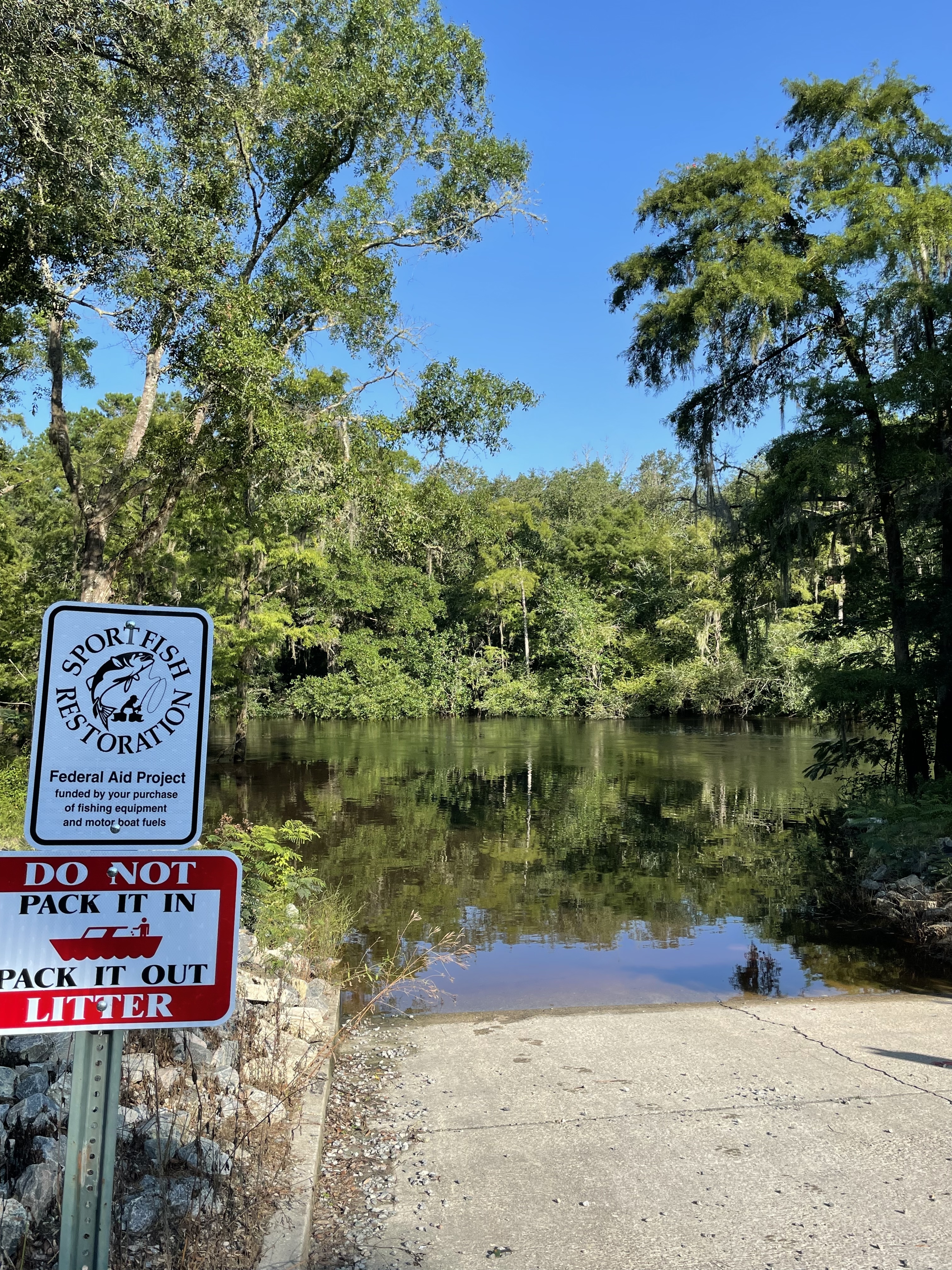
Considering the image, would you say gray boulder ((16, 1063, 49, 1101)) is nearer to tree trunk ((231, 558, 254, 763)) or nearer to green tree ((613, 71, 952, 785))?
green tree ((613, 71, 952, 785))

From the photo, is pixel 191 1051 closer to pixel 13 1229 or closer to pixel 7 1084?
pixel 7 1084

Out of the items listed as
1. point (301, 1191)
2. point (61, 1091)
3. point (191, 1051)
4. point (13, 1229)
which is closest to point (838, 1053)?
point (301, 1191)

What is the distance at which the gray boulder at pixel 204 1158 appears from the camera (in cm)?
328

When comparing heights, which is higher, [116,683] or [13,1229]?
[116,683]

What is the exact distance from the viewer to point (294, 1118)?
4035 mm

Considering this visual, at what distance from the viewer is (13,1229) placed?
107 inches

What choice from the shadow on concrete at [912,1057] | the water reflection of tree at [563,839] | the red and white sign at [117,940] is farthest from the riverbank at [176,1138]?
the water reflection of tree at [563,839]

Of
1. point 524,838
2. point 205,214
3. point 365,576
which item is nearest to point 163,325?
point 205,214

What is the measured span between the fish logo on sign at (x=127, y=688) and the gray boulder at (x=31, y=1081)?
2.37m

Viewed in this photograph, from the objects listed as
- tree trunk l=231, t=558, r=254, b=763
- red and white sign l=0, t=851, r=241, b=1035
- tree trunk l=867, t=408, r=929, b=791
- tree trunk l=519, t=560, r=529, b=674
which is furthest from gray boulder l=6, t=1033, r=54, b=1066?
tree trunk l=519, t=560, r=529, b=674

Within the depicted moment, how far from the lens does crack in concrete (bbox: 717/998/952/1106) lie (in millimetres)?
4617

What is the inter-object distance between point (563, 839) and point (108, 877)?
512 inches

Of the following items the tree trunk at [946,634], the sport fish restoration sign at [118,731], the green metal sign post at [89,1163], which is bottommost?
the green metal sign post at [89,1163]

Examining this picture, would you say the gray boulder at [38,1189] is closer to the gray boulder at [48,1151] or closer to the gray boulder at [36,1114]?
the gray boulder at [48,1151]
